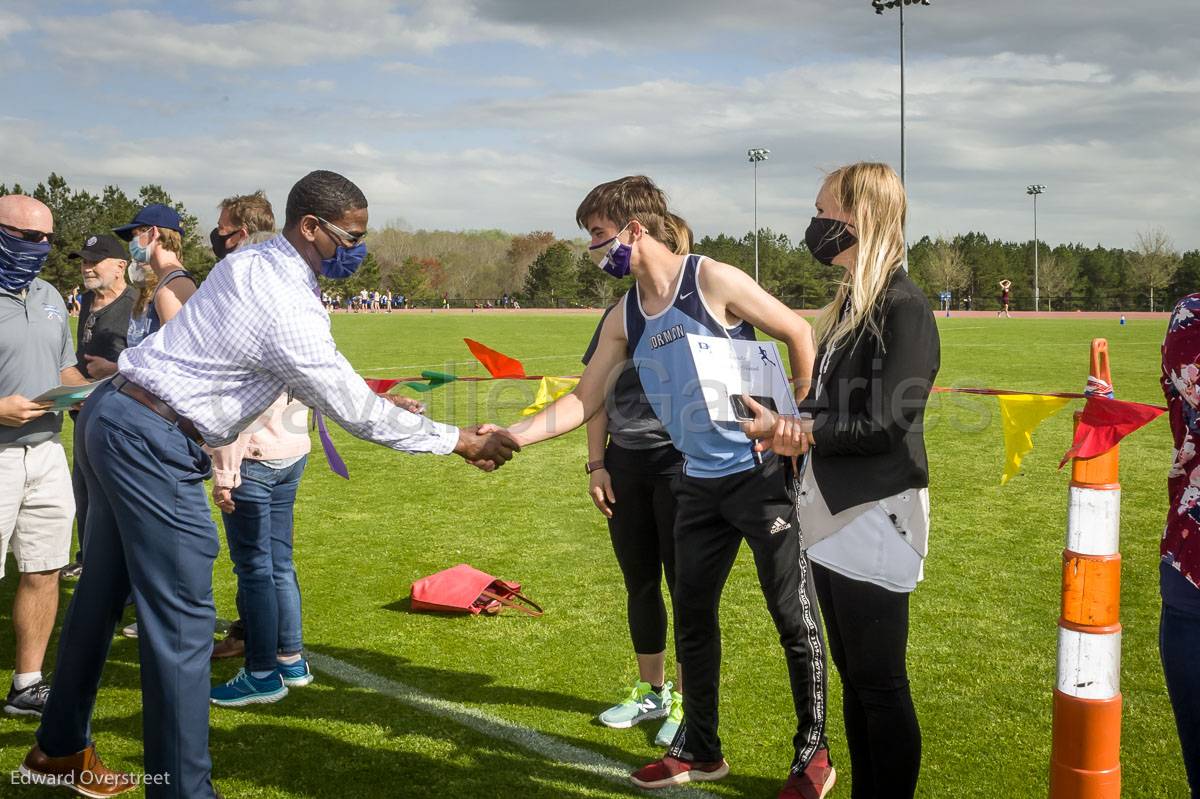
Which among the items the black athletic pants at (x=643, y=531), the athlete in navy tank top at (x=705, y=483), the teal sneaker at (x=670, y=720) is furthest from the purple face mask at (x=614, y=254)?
the teal sneaker at (x=670, y=720)

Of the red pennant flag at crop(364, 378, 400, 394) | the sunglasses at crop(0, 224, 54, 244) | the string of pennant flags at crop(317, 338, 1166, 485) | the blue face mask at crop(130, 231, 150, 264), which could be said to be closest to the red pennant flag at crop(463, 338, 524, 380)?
the string of pennant flags at crop(317, 338, 1166, 485)

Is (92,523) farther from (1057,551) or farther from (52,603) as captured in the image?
(1057,551)

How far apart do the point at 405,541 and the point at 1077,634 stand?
5.70 meters

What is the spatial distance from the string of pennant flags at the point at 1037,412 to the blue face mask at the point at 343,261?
2.86 ft

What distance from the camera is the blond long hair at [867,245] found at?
2.82m

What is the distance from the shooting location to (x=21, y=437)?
4332 mm

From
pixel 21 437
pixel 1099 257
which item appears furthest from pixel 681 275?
pixel 1099 257

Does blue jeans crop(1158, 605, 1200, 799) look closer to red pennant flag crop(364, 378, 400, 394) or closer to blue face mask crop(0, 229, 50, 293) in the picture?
red pennant flag crop(364, 378, 400, 394)

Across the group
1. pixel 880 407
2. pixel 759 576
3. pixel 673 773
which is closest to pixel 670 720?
pixel 673 773

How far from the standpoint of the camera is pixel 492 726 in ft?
14.1

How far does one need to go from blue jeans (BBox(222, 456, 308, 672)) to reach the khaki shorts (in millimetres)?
741

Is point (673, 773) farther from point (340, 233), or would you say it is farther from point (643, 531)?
point (340, 233)

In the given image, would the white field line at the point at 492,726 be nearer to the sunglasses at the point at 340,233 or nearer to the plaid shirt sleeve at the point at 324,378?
the plaid shirt sleeve at the point at 324,378

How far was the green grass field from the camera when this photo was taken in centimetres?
389
